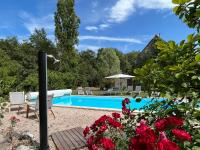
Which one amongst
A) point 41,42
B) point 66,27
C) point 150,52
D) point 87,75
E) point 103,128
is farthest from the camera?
point 41,42

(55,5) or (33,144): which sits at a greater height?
(55,5)

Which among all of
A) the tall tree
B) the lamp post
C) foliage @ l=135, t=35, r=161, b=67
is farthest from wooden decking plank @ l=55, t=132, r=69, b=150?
the tall tree

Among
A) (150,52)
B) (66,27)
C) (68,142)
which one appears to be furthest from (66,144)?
(66,27)

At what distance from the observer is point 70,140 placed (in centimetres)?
550

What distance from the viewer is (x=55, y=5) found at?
102 feet

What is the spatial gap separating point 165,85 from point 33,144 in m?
4.20

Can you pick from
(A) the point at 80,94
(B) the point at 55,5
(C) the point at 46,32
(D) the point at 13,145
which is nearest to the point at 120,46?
(C) the point at 46,32

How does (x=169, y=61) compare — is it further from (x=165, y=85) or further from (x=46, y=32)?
(x=46, y=32)

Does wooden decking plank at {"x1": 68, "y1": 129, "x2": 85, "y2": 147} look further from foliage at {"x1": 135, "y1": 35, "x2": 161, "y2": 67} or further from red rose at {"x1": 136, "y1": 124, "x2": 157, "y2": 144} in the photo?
red rose at {"x1": 136, "y1": 124, "x2": 157, "y2": 144}

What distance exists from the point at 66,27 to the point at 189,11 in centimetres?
2947

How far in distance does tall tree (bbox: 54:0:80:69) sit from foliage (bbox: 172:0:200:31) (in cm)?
2801

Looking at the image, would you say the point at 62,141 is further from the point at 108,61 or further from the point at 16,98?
the point at 108,61

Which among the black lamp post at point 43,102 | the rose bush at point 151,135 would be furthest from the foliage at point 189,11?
the black lamp post at point 43,102

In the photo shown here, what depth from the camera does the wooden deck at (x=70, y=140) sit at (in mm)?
5000
